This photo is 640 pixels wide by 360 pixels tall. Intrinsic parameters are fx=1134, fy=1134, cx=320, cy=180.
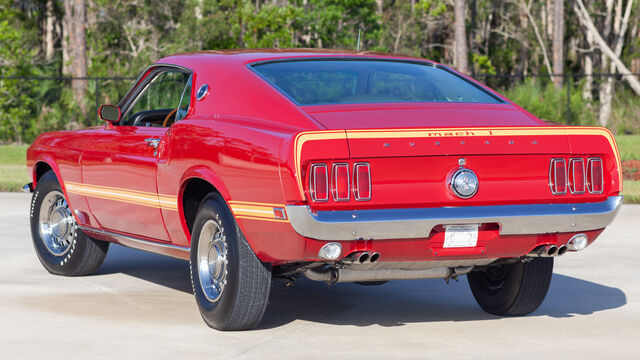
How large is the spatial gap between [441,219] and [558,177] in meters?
0.80

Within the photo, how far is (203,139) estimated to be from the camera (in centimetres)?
682

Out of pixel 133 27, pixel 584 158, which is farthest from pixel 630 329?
pixel 133 27

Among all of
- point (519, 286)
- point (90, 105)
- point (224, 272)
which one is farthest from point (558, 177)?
point (90, 105)

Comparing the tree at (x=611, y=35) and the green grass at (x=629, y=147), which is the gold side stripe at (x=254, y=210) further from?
the tree at (x=611, y=35)

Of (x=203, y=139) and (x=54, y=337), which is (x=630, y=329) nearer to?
(x=203, y=139)

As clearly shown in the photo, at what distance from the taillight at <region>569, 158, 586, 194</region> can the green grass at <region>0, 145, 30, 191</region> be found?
13943 mm

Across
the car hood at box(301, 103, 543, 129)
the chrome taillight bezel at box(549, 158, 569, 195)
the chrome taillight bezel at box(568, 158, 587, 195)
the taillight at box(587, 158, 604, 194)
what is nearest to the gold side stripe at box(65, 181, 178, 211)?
the car hood at box(301, 103, 543, 129)

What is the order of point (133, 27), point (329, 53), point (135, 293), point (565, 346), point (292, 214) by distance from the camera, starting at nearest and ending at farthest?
point (292, 214)
point (565, 346)
point (329, 53)
point (135, 293)
point (133, 27)

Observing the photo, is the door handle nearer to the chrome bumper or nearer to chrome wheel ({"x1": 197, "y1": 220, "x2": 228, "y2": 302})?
chrome wheel ({"x1": 197, "y1": 220, "x2": 228, "y2": 302})

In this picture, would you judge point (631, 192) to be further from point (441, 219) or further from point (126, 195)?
point (441, 219)

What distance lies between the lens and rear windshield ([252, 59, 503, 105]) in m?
6.87

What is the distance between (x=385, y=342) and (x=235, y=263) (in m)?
0.97

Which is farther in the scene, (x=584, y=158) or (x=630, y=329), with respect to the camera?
(x=630, y=329)

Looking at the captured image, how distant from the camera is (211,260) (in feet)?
22.8
